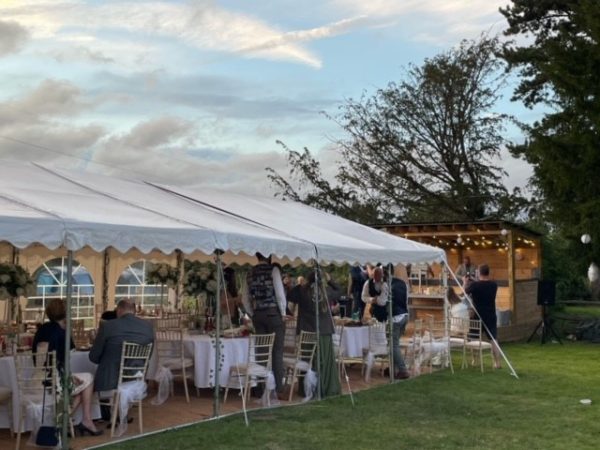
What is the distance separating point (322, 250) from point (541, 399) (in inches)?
128

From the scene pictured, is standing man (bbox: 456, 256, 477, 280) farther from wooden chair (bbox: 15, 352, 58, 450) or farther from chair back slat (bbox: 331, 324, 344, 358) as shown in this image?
wooden chair (bbox: 15, 352, 58, 450)

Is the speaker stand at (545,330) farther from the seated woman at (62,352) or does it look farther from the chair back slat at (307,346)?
the seated woman at (62,352)

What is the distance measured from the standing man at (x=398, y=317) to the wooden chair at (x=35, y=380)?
17.3ft

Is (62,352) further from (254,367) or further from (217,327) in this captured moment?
(254,367)

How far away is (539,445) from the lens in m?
6.20

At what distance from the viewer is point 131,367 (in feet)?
21.2

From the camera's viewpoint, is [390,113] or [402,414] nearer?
[402,414]

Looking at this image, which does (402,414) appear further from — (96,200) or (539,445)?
(96,200)

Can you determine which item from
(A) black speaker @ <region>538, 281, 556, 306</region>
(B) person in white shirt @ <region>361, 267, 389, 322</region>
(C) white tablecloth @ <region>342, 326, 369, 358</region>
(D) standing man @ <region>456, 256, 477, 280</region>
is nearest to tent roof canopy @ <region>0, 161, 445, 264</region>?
(B) person in white shirt @ <region>361, 267, 389, 322</region>

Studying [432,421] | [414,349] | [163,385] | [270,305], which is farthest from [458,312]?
[163,385]

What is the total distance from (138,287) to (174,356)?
294 inches

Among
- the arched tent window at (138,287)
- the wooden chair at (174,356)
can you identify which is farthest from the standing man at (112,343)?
the arched tent window at (138,287)

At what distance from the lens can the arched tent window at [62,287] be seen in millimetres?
14039

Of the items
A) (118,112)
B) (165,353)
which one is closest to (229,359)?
(165,353)
